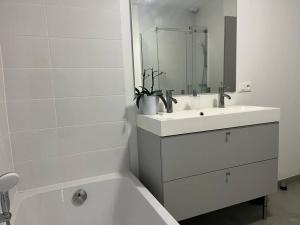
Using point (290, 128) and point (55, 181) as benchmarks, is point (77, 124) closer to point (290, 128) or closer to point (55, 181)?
point (55, 181)

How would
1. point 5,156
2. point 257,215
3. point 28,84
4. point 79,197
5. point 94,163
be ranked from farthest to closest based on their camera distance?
point 257,215, point 94,163, point 79,197, point 28,84, point 5,156

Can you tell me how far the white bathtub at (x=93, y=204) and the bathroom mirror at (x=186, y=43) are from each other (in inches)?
31.1

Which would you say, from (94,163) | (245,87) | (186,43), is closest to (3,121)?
(94,163)

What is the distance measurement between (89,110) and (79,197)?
60 centimetres

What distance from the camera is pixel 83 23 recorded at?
5.02ft

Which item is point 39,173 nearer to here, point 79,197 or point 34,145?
point 34,145

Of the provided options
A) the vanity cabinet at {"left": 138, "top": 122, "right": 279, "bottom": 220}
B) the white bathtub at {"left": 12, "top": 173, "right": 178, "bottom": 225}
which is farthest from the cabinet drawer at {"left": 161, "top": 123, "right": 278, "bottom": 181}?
the white bathtub at {"left": 12, "top": 173, "right": 178, "bottom": 225}

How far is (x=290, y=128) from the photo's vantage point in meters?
2.32

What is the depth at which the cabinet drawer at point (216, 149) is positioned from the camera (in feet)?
4.61

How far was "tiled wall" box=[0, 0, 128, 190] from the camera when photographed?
4.64 ft

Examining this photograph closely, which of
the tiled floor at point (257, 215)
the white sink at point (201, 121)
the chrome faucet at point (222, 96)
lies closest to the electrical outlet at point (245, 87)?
the chrome faucet at point (222, 96)

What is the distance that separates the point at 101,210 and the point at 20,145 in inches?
27.6

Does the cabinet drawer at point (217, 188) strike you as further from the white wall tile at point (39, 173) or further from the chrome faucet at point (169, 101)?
the white wall tile at point (39, 173)

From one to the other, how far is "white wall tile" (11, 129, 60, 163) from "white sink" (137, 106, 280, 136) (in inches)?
24.1
